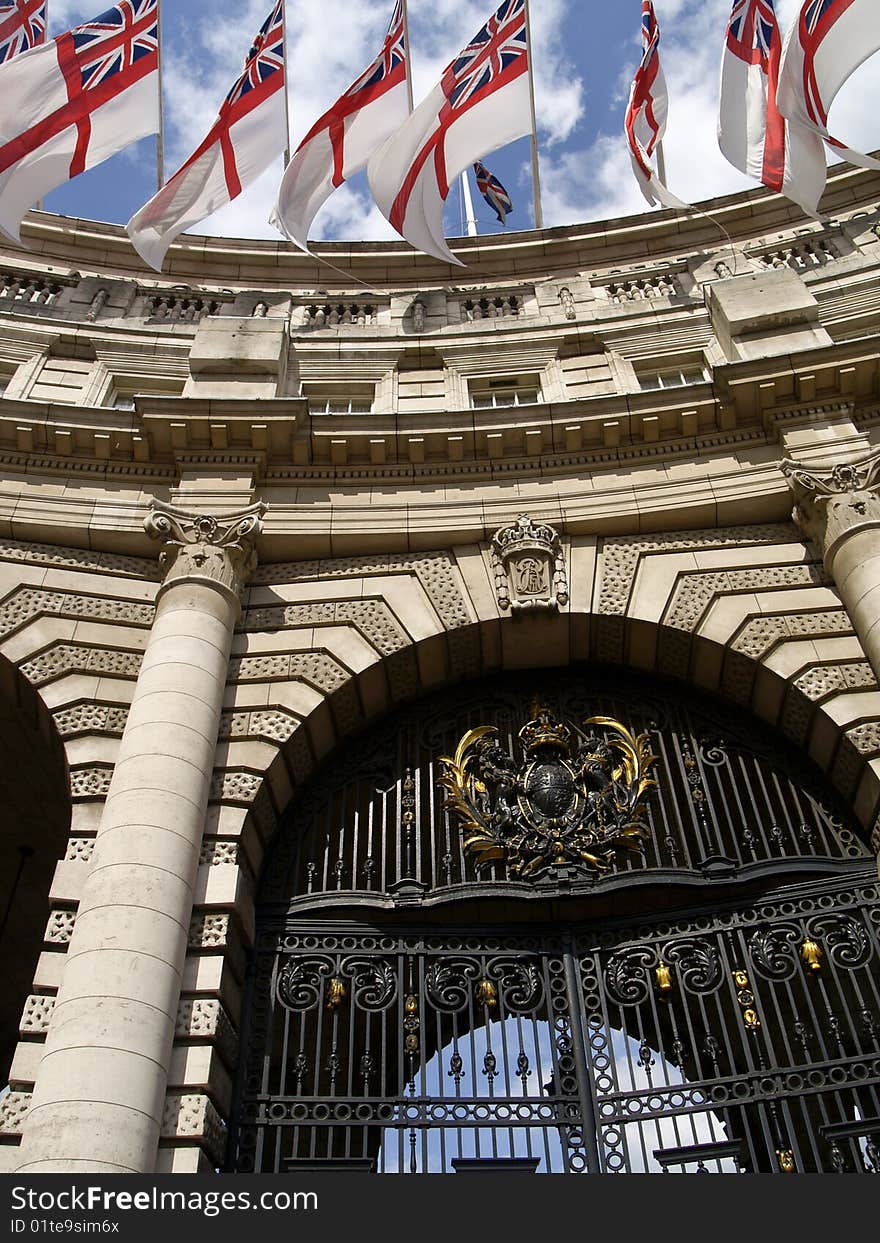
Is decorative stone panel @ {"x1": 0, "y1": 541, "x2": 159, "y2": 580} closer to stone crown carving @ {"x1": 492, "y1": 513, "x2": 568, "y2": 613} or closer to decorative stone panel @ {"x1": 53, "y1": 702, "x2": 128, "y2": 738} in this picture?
decorative stone panel @ {"x1": 53, "y1": 702, "x2": 128, "y2": 738}

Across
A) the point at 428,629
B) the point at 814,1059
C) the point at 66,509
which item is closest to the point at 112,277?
the point at 66,509

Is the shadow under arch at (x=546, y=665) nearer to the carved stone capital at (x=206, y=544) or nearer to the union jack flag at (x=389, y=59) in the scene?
the carved stone capital at (x=206, y=544)

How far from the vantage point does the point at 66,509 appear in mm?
15766

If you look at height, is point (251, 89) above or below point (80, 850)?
above

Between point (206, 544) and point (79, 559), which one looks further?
point (79, 559)

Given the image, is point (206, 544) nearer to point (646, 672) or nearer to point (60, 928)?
point (60, 928)

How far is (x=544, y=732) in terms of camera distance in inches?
585

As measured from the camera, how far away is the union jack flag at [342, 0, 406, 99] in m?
19.8

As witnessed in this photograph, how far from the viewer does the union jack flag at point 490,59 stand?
19.3 meters

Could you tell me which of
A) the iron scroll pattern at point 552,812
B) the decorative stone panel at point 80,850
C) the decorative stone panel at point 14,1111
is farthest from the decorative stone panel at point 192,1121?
the iron scroll pattern at point 552,812

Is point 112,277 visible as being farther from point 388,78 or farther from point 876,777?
point 876,777

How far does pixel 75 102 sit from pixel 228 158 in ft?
9.48

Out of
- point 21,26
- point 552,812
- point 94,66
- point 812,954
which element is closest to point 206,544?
point 552,812

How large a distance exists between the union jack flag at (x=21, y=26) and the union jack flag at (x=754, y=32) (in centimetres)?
1390
